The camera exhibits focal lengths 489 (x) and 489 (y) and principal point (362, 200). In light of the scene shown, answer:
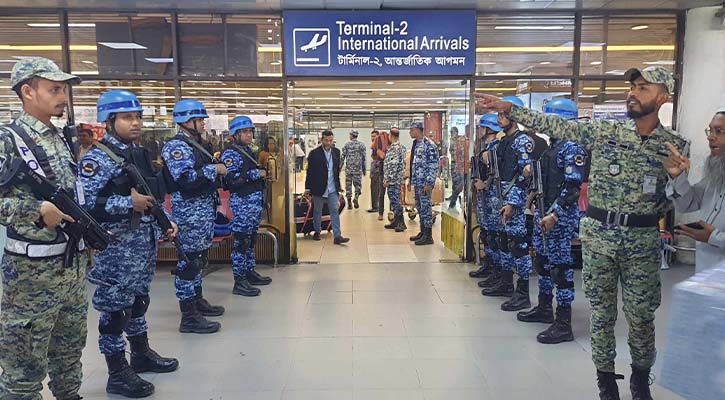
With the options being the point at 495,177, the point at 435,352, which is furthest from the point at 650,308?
the point at 495,177

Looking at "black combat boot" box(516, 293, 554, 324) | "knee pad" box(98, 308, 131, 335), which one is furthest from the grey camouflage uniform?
"knee pad" box(98, 308, 131, 335)

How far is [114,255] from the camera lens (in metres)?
2.91

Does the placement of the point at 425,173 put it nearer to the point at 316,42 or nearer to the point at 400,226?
the point at 400,226

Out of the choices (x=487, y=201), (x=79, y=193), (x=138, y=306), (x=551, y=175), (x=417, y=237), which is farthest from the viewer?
(x=417, y=237)

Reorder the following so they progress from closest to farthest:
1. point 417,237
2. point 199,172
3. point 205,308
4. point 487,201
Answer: point 199,172
point 205,308
point 487,201
point 417,237

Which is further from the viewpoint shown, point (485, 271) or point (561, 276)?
point (485, 271)

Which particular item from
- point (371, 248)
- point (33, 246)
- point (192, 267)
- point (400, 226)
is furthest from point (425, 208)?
point (33, 246)

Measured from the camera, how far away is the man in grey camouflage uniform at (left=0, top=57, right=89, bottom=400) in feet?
7.21

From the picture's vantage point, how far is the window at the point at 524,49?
19.9 ft

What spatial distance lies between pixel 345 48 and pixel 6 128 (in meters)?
4.10

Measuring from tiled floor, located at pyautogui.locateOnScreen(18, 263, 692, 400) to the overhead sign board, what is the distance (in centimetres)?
254

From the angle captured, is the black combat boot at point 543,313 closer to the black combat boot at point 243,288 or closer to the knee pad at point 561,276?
the knee pad at point 561,276

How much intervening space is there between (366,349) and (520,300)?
175cm

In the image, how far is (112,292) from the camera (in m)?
2.92
